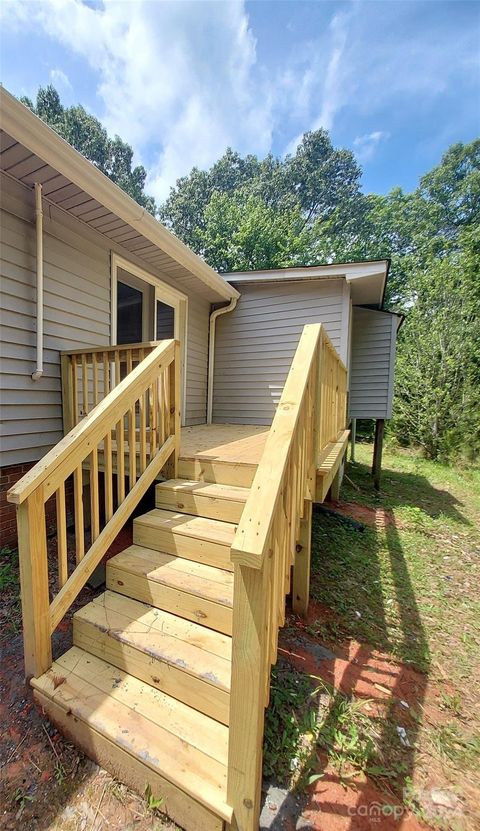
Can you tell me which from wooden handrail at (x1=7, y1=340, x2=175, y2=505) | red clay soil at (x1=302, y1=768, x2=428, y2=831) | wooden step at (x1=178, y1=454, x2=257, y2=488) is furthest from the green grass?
wooden handrail at (x1=7, y1=340, x2=175, y2=505)

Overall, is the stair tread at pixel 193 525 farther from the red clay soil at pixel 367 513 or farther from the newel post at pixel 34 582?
the red clay soil at pixel 367 513

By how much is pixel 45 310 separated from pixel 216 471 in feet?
7.92

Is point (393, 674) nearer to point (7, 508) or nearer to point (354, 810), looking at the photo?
point (354, 810)

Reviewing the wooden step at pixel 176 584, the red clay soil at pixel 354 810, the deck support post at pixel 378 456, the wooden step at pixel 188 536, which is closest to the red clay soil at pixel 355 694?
the red clay soil at pixel 354 810

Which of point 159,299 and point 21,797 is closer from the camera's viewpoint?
point 21,797

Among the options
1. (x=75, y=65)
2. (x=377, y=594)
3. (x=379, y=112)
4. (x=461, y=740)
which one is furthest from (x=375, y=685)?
(x=379, y=112)

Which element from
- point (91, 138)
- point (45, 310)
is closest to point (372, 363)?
point (45, 310)

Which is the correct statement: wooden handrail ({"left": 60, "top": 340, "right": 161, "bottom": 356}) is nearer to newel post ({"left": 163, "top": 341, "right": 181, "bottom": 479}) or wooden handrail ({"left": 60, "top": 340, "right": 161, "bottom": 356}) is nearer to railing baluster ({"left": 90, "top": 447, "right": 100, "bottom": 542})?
newel post ({"left": 163, "top": 341, "right": 181, "bottom": 479})

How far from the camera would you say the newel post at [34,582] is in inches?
63.1

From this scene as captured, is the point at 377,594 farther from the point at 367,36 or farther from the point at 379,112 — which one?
the point at 379,112

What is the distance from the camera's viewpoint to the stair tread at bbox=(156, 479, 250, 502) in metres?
2.33

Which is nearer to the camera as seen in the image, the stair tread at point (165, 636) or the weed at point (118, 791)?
the weed at point (118, 791)

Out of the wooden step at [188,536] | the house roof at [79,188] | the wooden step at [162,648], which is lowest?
the wooden step at [162,648]

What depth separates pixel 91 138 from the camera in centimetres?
1809
